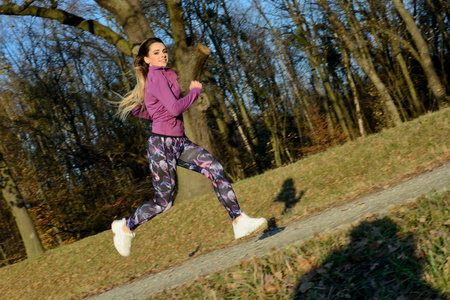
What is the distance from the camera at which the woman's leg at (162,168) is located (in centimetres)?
493

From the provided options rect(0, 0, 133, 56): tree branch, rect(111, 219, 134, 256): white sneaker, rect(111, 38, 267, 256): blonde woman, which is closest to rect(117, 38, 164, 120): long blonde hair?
rect(111, 38, 267, 256): blonde woman

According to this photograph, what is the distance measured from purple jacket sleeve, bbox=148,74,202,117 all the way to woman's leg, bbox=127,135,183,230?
42 cm

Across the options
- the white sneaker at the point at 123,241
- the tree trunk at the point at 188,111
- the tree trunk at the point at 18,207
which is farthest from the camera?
the tree trunk at the point at 18,207

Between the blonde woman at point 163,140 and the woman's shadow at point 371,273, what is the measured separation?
59.6 inches

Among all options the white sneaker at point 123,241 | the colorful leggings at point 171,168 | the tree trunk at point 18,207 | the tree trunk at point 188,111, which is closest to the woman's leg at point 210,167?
the colorful leggings at point 171,168

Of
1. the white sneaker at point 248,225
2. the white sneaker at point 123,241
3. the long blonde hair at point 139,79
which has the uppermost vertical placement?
the long blonde hair at point 139,79

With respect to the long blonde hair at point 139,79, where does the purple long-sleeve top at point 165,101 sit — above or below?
below

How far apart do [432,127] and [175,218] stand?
689cm

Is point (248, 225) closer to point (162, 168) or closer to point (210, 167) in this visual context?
point (210, 167)

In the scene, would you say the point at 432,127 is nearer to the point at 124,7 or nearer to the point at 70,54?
the point at 124,7

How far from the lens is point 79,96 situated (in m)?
26.9

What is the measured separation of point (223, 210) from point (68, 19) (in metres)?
7.58

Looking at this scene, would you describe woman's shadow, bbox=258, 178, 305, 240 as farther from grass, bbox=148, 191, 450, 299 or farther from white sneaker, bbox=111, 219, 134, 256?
grass, bbox=148, 191, 450, 299

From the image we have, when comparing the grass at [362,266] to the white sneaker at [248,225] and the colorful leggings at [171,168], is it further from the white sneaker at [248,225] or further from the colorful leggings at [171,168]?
the colorful leggings at [171,168]
